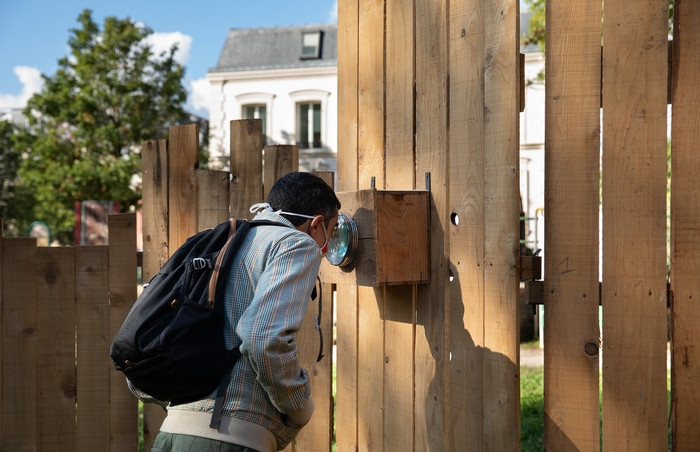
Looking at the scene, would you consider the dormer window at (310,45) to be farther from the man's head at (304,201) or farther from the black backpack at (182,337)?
the black backpack at (182,337)

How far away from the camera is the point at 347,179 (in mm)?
3842

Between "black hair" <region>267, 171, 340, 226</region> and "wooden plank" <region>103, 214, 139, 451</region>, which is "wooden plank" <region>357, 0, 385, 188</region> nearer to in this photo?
"black hair" <region>267, 171, 340, 226</region>

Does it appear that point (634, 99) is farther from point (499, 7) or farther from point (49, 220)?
point (49, 220)

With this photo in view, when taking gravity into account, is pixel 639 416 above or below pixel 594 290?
below

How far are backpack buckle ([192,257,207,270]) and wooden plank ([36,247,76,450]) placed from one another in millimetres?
2077

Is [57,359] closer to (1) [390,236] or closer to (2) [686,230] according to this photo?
(1) [390,236]

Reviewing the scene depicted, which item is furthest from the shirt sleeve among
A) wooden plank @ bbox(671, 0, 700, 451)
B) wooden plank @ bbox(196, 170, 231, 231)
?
wooden plank @ bbox(196, 170, 231, 231)

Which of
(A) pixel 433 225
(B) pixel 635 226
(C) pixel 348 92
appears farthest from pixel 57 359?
(B) pixel 635 226

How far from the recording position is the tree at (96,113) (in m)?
29.4

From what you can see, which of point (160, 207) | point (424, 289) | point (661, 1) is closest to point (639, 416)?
point (424, 289)

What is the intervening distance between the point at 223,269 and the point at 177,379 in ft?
1.27

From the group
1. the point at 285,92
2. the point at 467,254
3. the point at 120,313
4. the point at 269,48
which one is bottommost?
the point at 120,313

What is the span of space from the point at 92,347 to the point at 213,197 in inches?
44.5

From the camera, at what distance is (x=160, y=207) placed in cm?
427
